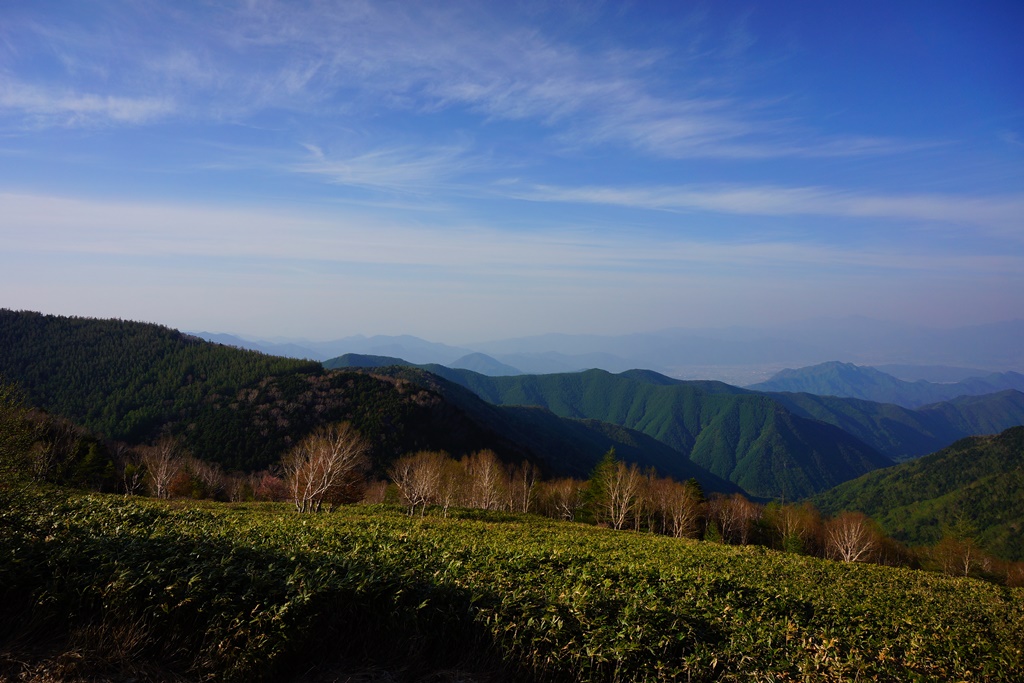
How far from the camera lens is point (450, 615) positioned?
6.70 metres

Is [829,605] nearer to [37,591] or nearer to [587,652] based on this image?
[587,652]

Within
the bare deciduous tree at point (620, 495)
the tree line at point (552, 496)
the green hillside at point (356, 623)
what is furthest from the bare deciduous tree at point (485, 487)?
the green hillside at point (356, 623)

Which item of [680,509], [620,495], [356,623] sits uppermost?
[356,623]

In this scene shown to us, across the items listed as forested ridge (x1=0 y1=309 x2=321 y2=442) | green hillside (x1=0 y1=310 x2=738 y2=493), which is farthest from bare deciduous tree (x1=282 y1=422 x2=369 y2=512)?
forested ridge (x1=0 y1=309 x2=321 y2=442)

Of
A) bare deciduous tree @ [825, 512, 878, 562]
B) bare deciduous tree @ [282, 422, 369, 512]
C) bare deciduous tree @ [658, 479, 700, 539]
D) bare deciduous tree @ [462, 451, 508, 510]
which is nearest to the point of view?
bare deciduous tree @ [282, 422, 369, 512]

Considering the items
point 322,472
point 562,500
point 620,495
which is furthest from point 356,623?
point 562,500

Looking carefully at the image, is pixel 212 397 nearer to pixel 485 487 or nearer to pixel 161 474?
pixel 161 474

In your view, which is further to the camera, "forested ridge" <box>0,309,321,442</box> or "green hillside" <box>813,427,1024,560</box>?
"green hillside" <box>813,427,1024,560</box>

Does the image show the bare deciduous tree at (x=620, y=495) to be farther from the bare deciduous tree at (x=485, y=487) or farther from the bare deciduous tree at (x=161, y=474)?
the bare deciduous tree at (x=161, y=474)

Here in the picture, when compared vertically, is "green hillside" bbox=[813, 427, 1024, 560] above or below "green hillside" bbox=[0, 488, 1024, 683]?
below

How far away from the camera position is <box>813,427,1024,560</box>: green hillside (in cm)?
12414

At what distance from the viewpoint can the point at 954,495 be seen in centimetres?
14688

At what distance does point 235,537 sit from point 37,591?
142 inches

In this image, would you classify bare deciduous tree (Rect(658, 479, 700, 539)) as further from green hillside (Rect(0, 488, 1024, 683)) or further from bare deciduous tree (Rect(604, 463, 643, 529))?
green hillside (Rect(0, 488, 1024, 683))
